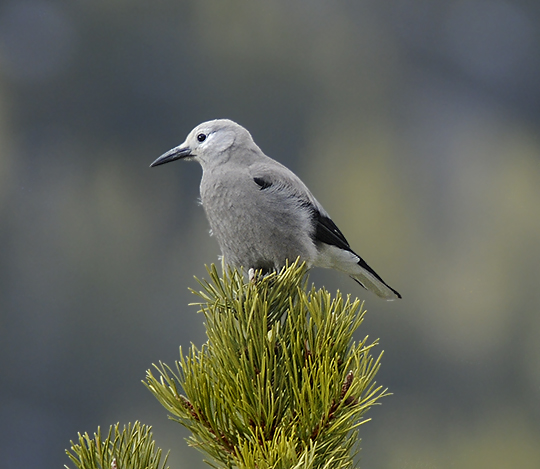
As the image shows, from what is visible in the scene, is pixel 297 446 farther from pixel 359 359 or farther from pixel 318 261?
pixel 318 261

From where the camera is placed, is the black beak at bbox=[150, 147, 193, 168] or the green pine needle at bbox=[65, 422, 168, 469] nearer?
the green pine needle at bbox=[65, 422, 168, 469]

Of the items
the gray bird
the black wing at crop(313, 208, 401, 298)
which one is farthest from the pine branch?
the black wing at crop(313, 208, 401, 298)

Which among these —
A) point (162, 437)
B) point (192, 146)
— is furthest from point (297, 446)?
point (162, 437)

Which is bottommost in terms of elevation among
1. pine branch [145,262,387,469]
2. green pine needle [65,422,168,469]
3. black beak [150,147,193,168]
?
green pine needle [65,422,168,469]

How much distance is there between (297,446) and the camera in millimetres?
645

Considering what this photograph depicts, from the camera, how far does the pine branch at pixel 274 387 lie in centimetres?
63

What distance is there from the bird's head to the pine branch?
1.67 ft

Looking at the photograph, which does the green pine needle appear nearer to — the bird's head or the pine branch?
the pine branch

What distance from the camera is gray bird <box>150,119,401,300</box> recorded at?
3.43 feet

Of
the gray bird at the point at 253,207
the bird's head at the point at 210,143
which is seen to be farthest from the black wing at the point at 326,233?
the bird's head at the point at 210,143

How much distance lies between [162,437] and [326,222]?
1430 millimetres

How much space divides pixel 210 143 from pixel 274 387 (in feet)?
2.15

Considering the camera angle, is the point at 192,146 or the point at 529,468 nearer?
the point at 192,146

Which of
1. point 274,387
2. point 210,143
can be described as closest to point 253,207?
point 210,143
